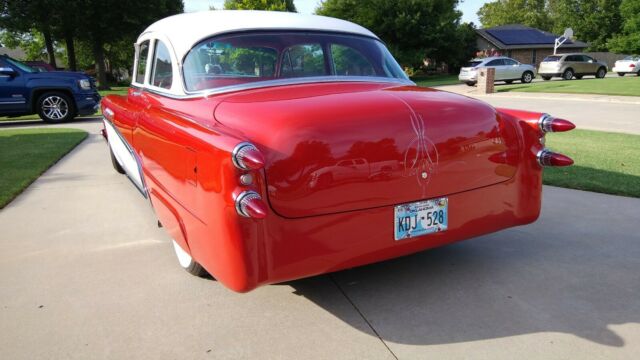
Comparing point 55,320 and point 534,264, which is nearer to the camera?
point 55,320

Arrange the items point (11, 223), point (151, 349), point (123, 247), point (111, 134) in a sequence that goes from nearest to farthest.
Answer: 1. point (151, 349)
2. point (123, 247)
3. point (11, 223)
4. point (111, 134)

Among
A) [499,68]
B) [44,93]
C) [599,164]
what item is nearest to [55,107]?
[44,93]

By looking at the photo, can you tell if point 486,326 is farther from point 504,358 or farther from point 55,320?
point 55,320

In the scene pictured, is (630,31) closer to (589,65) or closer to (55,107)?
(589,65)

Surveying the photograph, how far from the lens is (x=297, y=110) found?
8.75 ft

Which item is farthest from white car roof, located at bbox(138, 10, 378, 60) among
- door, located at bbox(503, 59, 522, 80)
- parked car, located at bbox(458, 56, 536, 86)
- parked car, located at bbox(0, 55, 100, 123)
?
door, located at bbox(503, 59, 522, 80)

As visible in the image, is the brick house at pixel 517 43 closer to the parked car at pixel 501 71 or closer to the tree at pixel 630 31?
the tree at pixel 630 31

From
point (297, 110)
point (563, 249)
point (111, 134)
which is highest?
point (297, 110)

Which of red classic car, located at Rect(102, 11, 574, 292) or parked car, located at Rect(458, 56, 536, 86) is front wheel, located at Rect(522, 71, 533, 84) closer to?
parked car, located at Rect(458, 56, 536, 86)

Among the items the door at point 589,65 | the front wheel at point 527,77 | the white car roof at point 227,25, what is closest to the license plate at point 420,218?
the white car roof at point 227,25

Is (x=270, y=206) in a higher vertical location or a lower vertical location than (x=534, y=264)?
higher

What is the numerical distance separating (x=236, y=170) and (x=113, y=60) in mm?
56400

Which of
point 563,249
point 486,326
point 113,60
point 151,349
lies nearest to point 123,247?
point 151,349

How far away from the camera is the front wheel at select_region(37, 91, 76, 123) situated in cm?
1205
